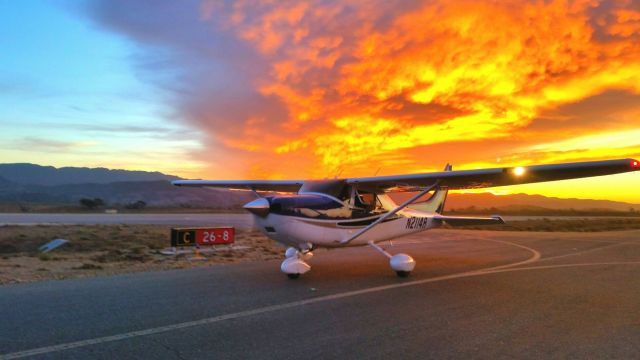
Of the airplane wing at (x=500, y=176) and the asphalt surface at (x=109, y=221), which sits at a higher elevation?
the airplane wing at (x=500, y=176)

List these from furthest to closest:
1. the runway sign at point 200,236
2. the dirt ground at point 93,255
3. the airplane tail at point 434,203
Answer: the runway sign at point 200,236 < the airplane tail at point 434,203 < the dirt ground at point 93,255

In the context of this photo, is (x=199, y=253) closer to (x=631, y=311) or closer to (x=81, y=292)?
(x=81, y=292)

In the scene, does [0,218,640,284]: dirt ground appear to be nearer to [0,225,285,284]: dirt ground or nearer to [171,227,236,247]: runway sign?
[0,225,285,284]: dirt ground

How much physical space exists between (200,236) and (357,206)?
7277 mm

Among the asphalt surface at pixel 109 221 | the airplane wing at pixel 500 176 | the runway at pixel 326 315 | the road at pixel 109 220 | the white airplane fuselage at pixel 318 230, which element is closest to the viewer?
the runway at pixel 326 315

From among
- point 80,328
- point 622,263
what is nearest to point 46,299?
point 80,328

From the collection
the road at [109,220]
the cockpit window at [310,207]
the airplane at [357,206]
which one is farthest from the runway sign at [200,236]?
the road at [109,220]

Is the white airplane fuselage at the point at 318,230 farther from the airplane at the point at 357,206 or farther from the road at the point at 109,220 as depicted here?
the road at the point at 109,220

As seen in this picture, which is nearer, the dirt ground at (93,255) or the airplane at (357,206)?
the airplane at (357,206)

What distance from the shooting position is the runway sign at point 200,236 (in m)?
15.0

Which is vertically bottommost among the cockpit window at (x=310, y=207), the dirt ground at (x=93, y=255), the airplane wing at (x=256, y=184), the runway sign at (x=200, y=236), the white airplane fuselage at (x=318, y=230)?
the dirt ground at (x=93, y=255)

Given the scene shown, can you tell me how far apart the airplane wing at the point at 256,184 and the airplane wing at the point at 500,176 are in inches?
106

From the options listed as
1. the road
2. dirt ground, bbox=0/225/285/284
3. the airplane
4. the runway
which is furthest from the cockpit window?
the road

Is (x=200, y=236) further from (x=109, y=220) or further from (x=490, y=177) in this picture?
(x=109, y=220)
